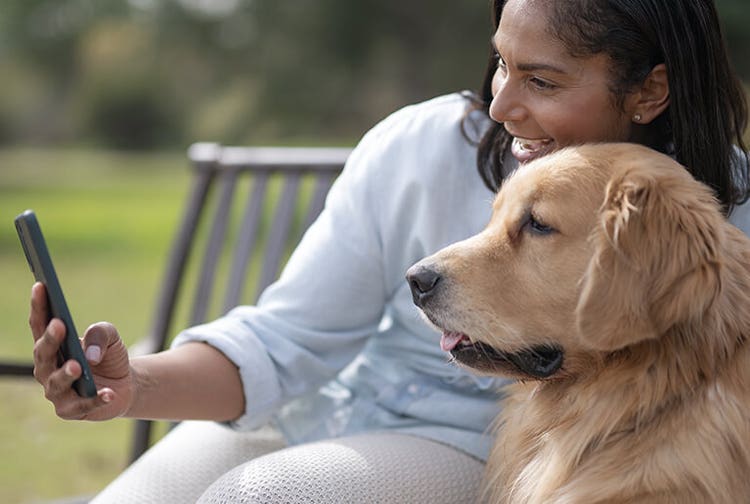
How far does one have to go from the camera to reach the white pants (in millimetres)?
2018

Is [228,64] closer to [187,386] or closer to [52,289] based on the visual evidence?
[187,386]

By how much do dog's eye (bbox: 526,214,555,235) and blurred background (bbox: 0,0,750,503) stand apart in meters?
5.64

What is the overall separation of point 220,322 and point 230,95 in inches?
729

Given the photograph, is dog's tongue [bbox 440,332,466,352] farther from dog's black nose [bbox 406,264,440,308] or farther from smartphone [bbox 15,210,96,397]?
smartphone [bbox 15,210,96,397]

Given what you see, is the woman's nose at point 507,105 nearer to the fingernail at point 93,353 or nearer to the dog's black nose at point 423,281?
the dog's black nose at point 423,281

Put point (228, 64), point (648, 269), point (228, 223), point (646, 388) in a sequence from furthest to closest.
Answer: point (228, 64) < point (228, 223) < point (646, 388) < point (648, 269)

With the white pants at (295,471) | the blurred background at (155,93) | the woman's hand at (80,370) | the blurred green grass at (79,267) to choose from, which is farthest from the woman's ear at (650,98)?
the blurred background at (155,93)

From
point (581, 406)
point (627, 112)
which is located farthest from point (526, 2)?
point (581, 406)

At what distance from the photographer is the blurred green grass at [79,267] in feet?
15.9

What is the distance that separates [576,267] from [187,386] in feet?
2.89

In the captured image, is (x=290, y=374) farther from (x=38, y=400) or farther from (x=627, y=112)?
(x=38, y=400)

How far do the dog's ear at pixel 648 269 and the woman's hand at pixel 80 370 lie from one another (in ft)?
2.89

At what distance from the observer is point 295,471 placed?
2.04 metres

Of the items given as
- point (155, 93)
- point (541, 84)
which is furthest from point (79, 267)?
point (155, 93)
